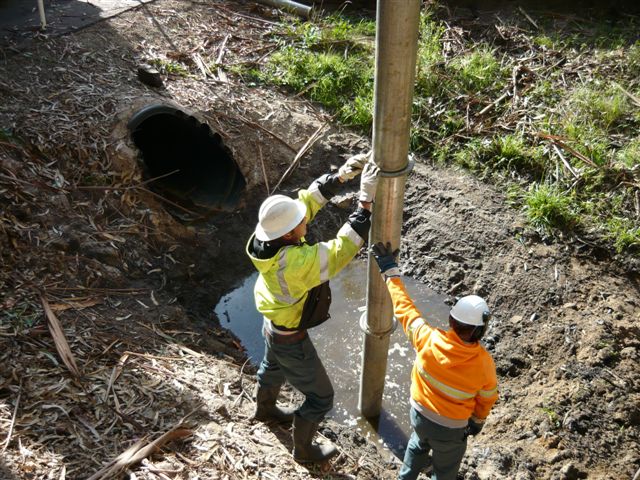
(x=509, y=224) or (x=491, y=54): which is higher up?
(x=491, y=54)

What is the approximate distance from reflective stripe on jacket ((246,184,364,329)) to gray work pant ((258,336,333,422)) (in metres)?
0.19

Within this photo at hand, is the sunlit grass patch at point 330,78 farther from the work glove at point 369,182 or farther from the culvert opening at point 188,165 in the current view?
the work glove at point 369,182

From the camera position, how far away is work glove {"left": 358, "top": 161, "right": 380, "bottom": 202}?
3666 millimetres

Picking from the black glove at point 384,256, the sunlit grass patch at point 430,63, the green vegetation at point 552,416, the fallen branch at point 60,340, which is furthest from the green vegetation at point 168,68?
the green vegetation at point 552,416

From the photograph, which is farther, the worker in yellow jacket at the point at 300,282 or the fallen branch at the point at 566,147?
the fallen branch at the point at 566,147

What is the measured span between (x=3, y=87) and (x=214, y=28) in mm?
3323

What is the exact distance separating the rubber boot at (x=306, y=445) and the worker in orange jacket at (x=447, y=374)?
2.55ft

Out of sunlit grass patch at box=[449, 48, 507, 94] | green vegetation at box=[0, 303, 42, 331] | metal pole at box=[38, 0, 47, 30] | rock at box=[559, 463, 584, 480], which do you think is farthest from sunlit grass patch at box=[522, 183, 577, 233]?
metal pole at box=[38, 0, 47, 30]

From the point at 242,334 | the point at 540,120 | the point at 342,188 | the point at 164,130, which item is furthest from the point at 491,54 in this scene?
the point at 242,334

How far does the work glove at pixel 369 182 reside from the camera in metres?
3.67

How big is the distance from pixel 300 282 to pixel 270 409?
1401 millimetres

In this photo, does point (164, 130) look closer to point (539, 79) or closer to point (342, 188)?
point (342, 188)

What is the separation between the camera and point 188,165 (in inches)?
289

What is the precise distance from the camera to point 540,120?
7148mm
